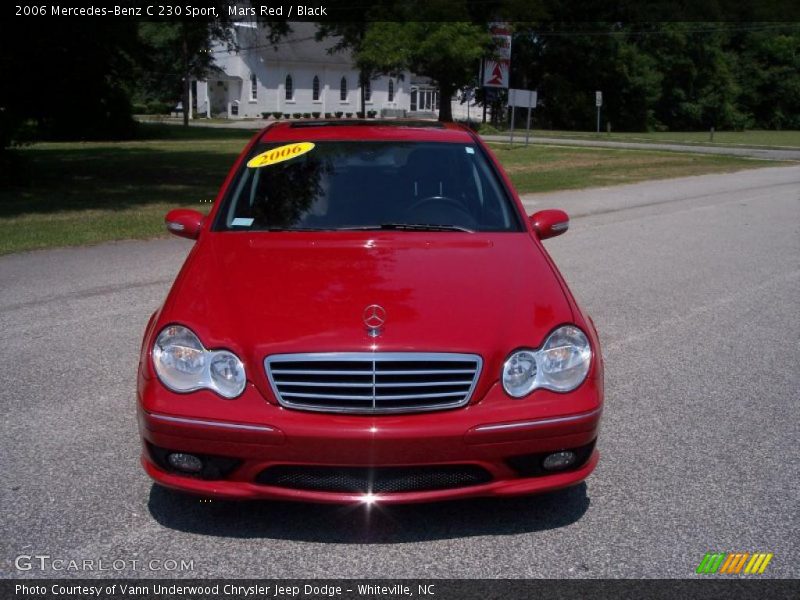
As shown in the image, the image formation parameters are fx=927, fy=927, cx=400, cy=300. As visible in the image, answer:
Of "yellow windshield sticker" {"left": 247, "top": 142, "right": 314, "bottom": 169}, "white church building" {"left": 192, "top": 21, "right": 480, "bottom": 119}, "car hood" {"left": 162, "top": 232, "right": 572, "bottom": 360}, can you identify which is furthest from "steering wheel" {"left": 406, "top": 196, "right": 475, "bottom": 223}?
"white church building" {"left": 192, "top": 21, "right": 480, "bottom": 119}

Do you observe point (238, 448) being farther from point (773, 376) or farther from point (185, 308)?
point (773, 376)

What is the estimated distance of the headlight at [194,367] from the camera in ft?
11.7

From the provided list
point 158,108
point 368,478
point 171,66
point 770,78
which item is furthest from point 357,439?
point 770,78

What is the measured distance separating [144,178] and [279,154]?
16.6 meters

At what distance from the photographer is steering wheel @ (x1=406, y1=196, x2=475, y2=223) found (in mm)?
4949

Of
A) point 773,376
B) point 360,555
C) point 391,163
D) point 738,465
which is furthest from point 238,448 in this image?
point 773,376

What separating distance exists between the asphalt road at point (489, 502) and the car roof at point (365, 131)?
1.82 metres

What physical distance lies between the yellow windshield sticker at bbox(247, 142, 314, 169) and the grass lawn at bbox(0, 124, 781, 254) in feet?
21.7

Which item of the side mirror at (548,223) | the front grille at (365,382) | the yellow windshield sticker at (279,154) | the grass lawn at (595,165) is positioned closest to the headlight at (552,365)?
the front grille at (365,382)

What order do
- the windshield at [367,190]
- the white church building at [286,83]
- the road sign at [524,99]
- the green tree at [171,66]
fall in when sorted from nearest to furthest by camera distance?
the windshield at [367,190] < the road sign at [524,99] < the green tree at [171,66] < the white church building at [286,83]

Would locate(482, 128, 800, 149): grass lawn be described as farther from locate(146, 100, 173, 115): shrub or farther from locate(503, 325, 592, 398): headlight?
locate(503, 325, 592, 398): headlight

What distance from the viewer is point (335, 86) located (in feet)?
257

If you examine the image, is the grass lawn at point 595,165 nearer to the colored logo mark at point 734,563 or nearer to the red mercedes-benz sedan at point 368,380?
the red mercedes-benz sedan at point 368,380

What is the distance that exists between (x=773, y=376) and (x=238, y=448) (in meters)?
4.13
